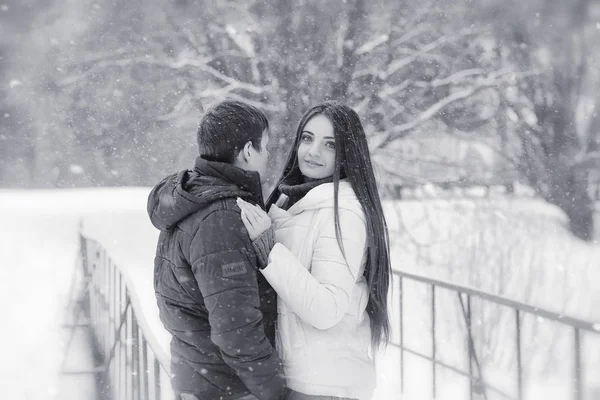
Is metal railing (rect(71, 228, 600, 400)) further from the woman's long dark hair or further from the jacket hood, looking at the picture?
the woman's long dark hair

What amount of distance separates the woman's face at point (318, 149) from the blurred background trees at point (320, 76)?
26.0ft

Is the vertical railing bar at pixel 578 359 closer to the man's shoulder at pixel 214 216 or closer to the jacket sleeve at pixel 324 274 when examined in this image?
the jacket sleeve at pixel 324 274

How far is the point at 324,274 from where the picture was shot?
1.56 metres

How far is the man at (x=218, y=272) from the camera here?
1.46m

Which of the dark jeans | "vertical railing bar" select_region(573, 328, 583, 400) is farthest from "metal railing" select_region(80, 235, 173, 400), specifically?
"vertical railing bar" select_region(573, 328, 583, 400)

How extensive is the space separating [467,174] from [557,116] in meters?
2.18

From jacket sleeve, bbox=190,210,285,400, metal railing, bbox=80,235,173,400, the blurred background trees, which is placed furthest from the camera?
the blurred background trees

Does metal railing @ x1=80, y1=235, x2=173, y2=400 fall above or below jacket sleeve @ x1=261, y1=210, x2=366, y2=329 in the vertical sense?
below

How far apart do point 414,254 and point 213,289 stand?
32.5ft

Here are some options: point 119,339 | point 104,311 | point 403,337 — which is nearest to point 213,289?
point 119,339

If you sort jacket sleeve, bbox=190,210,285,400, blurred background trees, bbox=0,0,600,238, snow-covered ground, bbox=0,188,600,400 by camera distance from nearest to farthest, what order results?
jacket sleeve, bbox=190,210,285,400 < snow-covered ground, bbox=0,188,600,400 < blurred background trees, bbox=0,0,600,238

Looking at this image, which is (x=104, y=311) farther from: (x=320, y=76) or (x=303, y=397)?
(x=320, y=76)

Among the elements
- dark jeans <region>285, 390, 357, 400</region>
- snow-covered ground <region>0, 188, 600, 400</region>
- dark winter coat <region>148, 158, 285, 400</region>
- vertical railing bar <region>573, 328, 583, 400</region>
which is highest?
dark winter coat <region>148, 158, 285, 400</region>

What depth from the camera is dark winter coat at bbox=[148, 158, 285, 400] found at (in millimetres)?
1455
